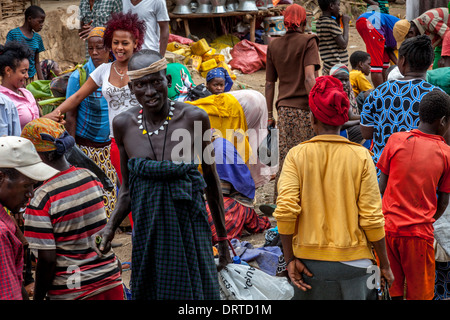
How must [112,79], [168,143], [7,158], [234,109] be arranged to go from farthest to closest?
[234,109] → [112,79] → [168,143] → [7,158]

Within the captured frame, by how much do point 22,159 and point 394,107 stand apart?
2640mm

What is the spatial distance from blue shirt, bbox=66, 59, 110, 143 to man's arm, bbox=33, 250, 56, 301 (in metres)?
2.94

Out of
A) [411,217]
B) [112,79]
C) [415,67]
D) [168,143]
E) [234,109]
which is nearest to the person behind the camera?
[168,143]

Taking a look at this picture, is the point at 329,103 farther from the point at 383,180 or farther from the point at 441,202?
the point at 441,202

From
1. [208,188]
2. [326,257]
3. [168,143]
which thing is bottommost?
[326,257]

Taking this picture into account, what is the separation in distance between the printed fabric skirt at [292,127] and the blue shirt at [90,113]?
1.75m

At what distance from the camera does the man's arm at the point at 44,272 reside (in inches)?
126

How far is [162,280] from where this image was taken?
10.4 ft

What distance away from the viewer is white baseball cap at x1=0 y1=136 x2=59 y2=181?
2.85 meters

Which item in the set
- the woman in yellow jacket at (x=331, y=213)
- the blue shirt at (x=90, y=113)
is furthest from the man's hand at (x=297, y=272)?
the blue shirt at (x=90, y=113)

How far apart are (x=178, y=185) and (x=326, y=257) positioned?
32.9 inches

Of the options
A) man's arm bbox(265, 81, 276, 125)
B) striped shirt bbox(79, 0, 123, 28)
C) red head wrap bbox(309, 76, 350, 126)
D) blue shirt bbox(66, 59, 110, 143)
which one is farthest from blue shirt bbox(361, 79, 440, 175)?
striped shirt bbox(79, 0, 123, 28)

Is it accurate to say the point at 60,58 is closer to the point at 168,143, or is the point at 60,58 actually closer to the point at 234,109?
the point at 234,109
